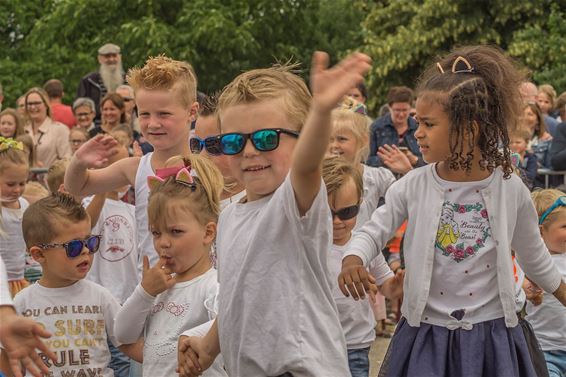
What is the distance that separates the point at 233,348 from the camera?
394 centimetres

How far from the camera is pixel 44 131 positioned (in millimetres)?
13391

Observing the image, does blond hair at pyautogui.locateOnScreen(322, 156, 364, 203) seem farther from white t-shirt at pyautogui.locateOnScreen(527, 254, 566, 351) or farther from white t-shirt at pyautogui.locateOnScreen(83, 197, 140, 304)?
white t-shirt at pyautogui.locateOnScreen(83, 197, 140, 304)

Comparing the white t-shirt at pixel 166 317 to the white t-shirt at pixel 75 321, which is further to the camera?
the white t-shirt at pixel 75 321

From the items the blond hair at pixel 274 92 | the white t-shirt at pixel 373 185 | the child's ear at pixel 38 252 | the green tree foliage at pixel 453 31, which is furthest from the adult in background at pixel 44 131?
the green tree foliage at pixel 453 31

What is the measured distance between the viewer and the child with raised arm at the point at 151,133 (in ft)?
18.7

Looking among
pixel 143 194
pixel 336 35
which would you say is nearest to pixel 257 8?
pixel 336 35

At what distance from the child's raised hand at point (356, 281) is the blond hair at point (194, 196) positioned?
711 mm

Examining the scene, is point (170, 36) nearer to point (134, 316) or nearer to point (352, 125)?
point (352, 125)

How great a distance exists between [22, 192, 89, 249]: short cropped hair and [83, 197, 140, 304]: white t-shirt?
133 cm

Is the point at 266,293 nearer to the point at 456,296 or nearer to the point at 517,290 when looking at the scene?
the point at 456,296

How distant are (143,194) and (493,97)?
1947 millimetres

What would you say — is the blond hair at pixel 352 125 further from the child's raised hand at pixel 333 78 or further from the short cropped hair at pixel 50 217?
the child's raised hand at pixel 333 78

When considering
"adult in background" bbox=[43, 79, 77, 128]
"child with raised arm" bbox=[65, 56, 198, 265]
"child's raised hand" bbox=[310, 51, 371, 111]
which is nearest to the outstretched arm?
"child's raised hand" bbox=[310, 51, 371, 111]

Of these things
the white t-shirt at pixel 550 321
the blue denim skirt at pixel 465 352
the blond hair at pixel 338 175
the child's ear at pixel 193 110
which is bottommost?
the white t-shirt at pixel 550 321
